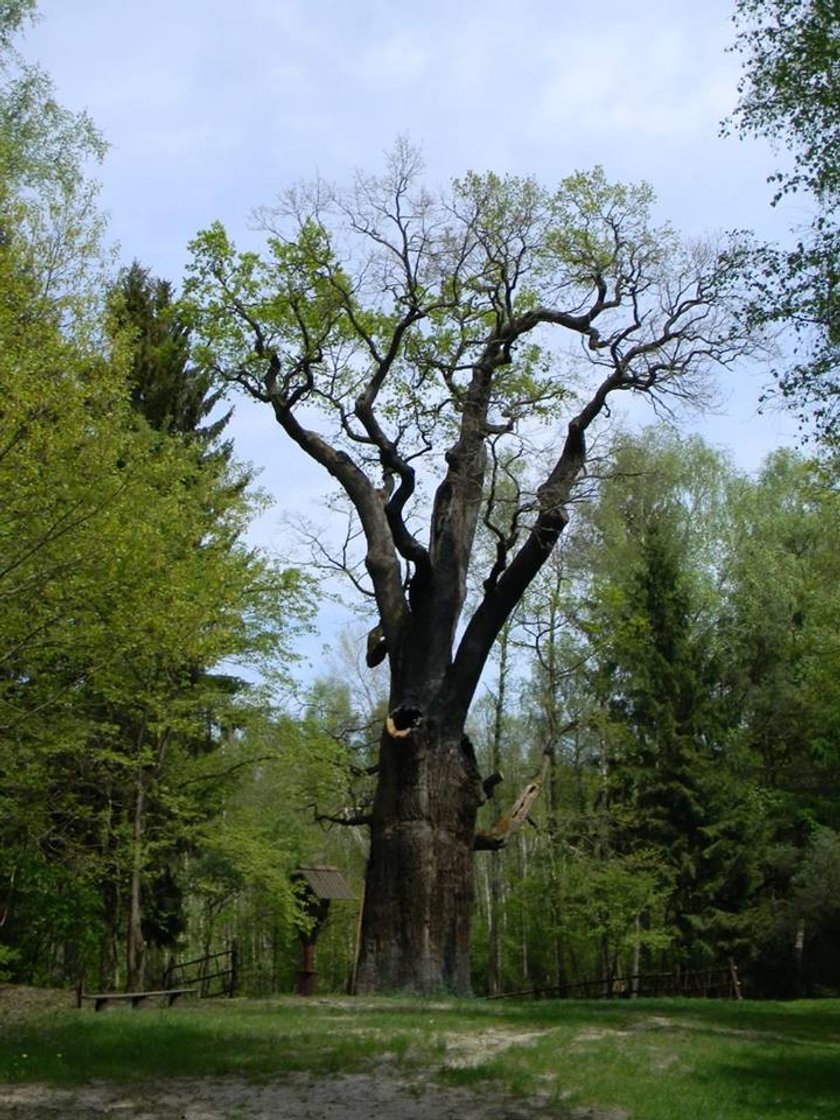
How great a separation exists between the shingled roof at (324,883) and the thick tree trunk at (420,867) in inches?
269

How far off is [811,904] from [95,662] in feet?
61.2

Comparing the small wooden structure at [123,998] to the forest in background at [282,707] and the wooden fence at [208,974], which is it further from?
the wooden fence at [208,974]

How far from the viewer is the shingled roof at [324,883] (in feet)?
69.5

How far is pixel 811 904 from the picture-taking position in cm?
2611

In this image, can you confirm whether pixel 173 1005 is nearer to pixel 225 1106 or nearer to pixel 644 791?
pixel 225 1106

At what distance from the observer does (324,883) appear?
21.5 meters

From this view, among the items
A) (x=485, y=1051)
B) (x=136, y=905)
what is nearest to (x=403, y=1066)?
(x=485, y=1051)

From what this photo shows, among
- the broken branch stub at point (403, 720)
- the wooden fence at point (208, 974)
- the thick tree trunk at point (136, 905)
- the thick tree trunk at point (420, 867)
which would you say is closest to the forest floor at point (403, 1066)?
the thick tree trunk at point (420, 867)

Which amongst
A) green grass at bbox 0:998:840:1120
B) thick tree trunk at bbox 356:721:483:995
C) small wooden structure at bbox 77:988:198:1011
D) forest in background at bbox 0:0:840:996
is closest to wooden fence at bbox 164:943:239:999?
forest in background at bbox 0:0:840:996

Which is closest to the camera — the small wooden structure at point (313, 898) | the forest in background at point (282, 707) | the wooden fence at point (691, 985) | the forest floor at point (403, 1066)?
the forest floor at point (403, 1066)

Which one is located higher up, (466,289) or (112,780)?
(466,289)

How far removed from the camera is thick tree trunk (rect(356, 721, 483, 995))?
1404 centimetres

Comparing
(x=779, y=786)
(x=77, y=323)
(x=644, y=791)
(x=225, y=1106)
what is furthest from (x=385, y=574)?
(x=779, y=786)

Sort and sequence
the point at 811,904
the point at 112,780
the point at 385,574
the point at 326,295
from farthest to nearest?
the point at 811,904
the point at 112,780
the point at 326,295
the point at 385,574
